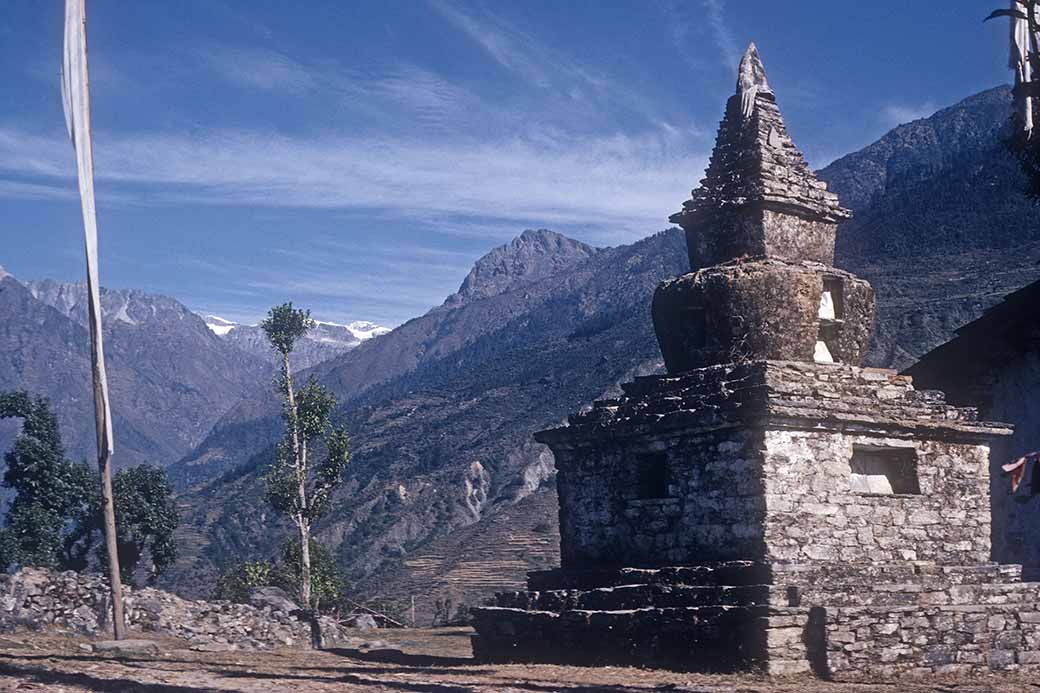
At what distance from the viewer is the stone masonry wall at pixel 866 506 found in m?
14.0

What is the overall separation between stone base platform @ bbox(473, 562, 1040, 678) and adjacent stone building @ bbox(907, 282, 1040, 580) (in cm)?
514

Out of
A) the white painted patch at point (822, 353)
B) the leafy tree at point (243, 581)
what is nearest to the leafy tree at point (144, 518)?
the leafy tree at point (243, 581)

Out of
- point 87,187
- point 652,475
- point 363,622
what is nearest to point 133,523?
point 363,622

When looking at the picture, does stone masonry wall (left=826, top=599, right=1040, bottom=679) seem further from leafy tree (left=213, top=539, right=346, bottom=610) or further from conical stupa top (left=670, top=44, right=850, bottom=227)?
leafy tree (left=213, top=539, right=346, bottom=610)

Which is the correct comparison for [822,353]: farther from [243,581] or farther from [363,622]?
[243,581]

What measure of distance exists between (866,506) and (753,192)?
4.43 m

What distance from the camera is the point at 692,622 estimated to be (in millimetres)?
13734

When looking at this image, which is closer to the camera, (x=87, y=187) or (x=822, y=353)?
(x=87, y=187)

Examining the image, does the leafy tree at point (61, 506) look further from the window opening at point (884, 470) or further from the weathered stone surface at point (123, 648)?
the window opening at point (884, 470)

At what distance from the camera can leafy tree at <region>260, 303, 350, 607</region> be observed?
3234cm

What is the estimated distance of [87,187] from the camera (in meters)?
14.6

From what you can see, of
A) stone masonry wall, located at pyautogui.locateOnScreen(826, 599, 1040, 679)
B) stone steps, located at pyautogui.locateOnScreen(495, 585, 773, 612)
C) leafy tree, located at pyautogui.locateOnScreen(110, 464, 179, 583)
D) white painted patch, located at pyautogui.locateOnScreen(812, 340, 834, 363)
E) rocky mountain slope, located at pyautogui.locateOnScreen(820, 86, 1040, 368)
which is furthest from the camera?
rocky mountain slope, located at pyautogui.locateOnScreen(820, 86, 1040, 368)

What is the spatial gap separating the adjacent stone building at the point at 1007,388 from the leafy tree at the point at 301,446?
58.1 feet

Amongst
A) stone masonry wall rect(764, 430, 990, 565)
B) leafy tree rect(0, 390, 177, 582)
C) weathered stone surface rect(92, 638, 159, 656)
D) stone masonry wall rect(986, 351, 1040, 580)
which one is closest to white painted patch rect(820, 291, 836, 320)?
stone masonry wall rect(764, 430, 990, 565)
